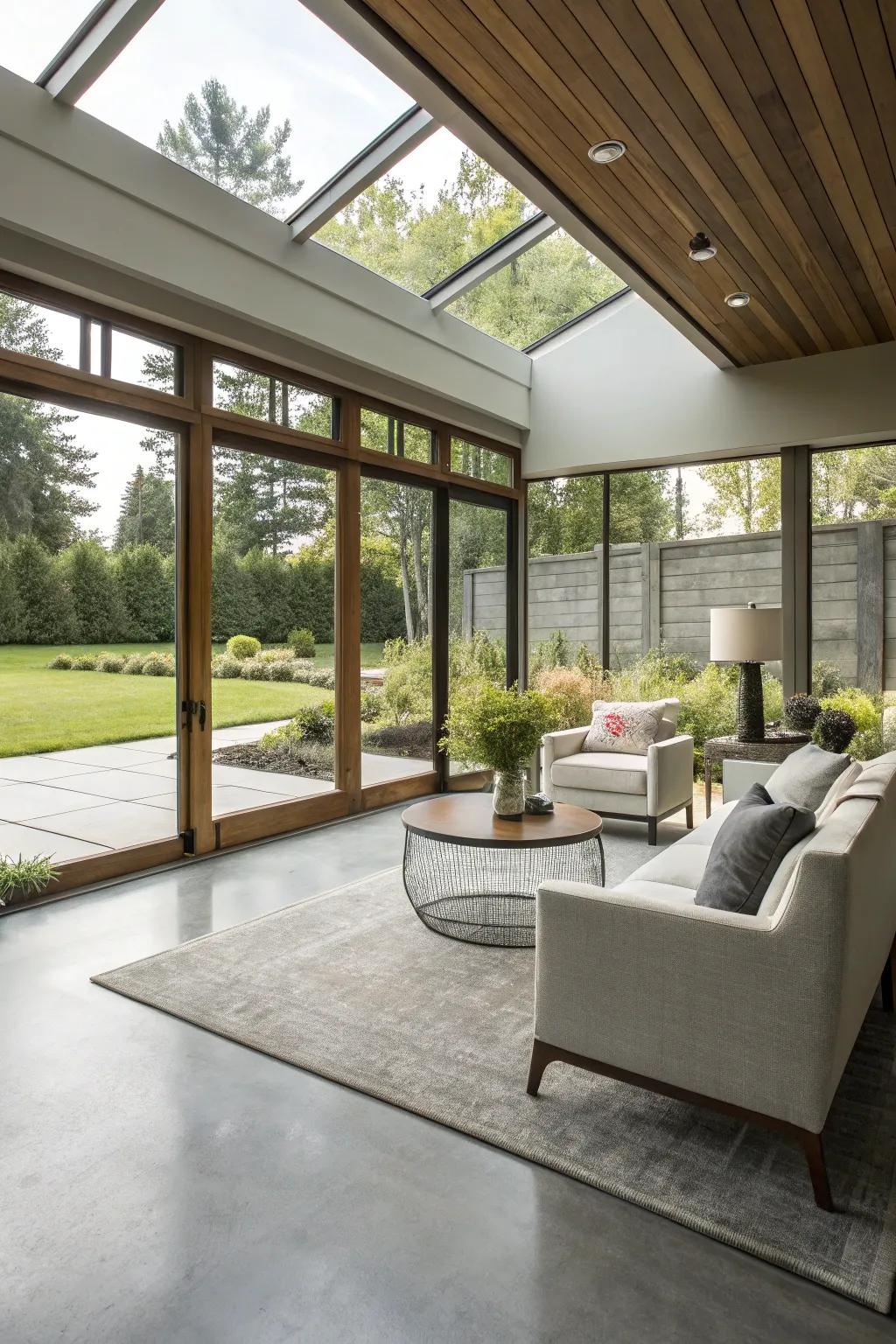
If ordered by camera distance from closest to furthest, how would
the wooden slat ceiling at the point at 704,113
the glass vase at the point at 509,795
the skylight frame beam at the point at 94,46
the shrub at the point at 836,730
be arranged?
the wooden slat ceiling at the point at 704,113 < the skylight frame beam at the point at 94,46 < the glass vase at the point at 509,795 < the shrub at the point at 836,730

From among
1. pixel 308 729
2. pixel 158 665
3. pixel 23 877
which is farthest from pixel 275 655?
pixel 23 877

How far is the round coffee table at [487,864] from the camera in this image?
3.38 meters

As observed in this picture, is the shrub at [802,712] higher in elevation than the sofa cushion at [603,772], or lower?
higher

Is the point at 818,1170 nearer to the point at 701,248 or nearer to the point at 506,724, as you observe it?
the point at 506,724

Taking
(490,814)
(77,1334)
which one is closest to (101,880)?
(490,814)

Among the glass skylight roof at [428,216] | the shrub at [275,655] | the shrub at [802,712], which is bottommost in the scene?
the shrub at [802,712]

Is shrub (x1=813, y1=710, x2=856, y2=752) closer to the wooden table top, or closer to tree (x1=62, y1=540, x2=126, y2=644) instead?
the wooden table top

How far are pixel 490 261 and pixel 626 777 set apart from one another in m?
3.53

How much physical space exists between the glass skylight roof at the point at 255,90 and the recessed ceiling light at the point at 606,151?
4.05ft

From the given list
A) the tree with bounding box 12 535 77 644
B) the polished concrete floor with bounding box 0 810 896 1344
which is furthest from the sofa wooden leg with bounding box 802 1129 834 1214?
the tree with bounding box 12 535 77 644

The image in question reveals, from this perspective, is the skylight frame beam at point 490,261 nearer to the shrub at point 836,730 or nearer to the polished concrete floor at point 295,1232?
the shrub at point 836,730

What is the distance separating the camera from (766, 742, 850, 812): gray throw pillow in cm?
295

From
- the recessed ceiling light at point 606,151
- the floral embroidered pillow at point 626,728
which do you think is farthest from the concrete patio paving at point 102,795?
the recessed ceiling light at point 606,151

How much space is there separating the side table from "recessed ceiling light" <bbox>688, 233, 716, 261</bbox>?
9.14ft
